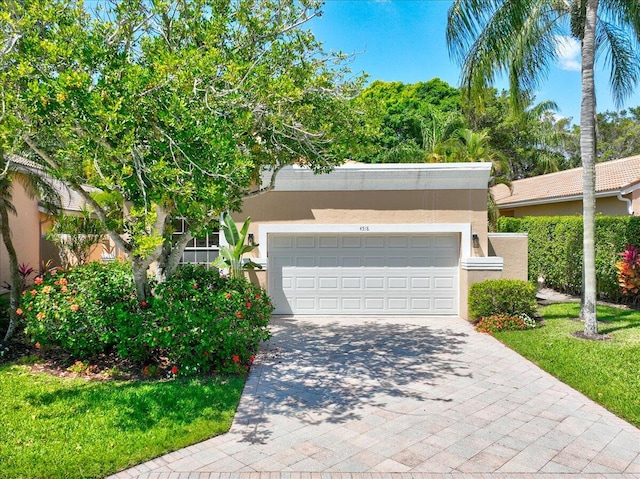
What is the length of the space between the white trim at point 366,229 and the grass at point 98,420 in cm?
568

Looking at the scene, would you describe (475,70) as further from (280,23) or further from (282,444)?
(282,444)

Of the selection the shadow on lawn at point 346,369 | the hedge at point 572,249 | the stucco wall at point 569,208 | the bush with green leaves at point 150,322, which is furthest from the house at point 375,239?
the stucco wall at point 569,208

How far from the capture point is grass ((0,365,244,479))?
4.76 meters

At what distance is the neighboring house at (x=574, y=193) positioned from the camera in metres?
17.9

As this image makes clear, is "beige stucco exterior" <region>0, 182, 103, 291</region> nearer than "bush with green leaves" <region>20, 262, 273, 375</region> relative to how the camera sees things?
No

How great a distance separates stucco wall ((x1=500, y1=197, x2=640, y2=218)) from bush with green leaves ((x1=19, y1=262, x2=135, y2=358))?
59.3ft

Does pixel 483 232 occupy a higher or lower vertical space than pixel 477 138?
lower

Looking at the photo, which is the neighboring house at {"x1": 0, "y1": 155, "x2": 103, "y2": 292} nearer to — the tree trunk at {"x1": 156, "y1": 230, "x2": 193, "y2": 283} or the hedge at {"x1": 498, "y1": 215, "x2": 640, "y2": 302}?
the tree trunk at {"x1": 156, "y1": 230, "x2": 193, "y2": 283}

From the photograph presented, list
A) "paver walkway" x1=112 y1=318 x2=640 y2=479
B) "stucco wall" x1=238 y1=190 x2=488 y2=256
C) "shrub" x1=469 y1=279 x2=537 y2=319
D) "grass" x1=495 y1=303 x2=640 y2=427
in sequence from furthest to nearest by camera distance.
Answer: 1. "stucco wall" x1=238 y1=190 x2=488 y2=256
2. "shrub" x1=469 y1=279 x2=537 y2=319
3. "grass" x1=495 y1=303 x2=640 y2=427
4. "paver walkway" x1=112 y1=318 x2=640 y2=479

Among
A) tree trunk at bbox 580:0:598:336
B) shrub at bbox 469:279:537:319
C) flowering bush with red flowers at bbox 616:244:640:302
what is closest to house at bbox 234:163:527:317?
shrub at bbox 469:279:537:319

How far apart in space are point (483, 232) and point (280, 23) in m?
7.29

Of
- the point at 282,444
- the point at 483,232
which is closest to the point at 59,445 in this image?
the point at 282,444

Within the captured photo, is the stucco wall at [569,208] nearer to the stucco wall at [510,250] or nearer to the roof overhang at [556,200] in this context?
the roof overhang at [556,200]

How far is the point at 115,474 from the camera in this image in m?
4.62
